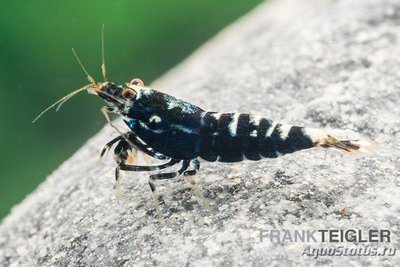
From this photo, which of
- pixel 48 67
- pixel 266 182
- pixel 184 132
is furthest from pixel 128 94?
pixel 48 67

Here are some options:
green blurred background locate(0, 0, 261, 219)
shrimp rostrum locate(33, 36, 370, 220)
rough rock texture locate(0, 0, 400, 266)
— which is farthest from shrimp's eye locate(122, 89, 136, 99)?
green blurred background locate(0, 0, 261, 219)

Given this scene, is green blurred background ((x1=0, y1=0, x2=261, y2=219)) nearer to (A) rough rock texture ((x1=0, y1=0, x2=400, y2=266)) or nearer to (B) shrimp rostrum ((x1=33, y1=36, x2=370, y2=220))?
(A) rough rock texture ((x1=0, y1=0, x2=400, y2=266))

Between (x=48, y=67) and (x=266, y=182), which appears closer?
(x=266, y=182)

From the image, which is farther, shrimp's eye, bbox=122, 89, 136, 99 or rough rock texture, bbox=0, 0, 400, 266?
shrimp's eye, bbox=122, 89, 136, 99

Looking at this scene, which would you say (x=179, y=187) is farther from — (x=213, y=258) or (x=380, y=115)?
(x=380, y=115)

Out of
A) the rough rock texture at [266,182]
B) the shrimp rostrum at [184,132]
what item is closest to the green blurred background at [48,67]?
the rough rock texture at [266,182]

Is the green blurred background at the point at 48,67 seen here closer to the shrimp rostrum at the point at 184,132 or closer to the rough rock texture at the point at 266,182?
the rough rock texture at the point at 266,182

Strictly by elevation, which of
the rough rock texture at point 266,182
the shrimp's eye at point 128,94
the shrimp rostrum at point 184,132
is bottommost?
the rough rock texture at point 266,182

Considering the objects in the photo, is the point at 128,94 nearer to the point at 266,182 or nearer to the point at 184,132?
the point at 184,132

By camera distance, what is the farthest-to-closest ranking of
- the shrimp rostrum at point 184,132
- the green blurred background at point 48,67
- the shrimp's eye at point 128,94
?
the green blurred background at point 48,67
the shrimp's eye at point 128,94
the shrimp rostrum at point 184,132

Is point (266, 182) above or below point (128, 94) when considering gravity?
below
